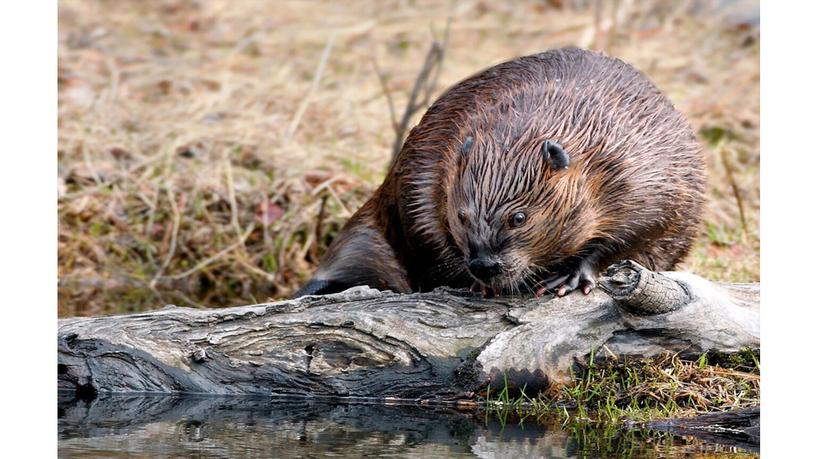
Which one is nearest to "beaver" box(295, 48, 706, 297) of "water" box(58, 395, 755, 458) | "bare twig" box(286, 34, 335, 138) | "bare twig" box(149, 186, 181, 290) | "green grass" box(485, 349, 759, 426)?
"green grass" box(485, 349, 759, 426)

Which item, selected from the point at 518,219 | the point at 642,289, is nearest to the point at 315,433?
the point at 518,219

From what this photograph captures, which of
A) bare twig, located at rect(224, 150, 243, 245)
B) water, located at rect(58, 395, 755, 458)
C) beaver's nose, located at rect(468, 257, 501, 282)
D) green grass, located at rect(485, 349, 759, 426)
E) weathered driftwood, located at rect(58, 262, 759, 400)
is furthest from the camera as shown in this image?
bare twig, located at rect(224, 150, 243, 245)

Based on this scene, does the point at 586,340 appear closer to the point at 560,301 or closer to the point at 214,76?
the point at 560,301

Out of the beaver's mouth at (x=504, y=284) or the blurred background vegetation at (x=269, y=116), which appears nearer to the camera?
the beaver's mouth at (x=504, y=284)

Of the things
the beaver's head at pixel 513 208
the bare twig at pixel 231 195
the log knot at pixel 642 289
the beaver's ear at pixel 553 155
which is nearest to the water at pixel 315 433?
the log knot at pixel 642 289

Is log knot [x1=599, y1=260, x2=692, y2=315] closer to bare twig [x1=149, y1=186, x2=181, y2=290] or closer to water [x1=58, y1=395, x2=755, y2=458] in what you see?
water [x1=58, y1=395, x2=755, y2=458]

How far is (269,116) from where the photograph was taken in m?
11.5

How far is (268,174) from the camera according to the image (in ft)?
33.5

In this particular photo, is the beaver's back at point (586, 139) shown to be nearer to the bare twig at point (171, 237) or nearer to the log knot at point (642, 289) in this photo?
the log knot at point (642, 289)

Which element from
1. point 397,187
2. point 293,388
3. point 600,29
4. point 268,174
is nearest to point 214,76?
point 268,174

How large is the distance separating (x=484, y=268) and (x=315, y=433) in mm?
1024

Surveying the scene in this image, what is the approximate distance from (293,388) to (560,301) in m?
1.32

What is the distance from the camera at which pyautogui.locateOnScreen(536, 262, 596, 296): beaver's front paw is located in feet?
19.7

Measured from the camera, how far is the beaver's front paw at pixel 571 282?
6.02 metres
